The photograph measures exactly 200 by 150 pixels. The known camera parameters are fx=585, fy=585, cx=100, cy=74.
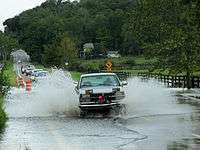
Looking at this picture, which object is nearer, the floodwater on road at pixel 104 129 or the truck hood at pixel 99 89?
the floodwater on road at pixel 104 129

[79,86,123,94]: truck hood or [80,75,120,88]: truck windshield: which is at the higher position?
[80,75,120,88]: truck windshield

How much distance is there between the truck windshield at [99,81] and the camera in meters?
23.5

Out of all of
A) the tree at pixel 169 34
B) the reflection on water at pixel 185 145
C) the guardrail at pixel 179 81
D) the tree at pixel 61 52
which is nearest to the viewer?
the reflection on water at pixel 185 145

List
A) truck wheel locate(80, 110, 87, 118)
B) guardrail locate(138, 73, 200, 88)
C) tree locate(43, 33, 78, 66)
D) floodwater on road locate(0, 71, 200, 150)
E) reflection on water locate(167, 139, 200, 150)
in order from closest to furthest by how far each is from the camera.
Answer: reflection on water locate(167, 139, 200, 150) < floodwater on road locate(0, 71, 200, 150) < truck wheel locate(80, 110, 87, 118) < guardrail locate(138, 73, 200, 88) < tree locate(43, 33, 78, 66)

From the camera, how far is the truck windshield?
23.5 metres

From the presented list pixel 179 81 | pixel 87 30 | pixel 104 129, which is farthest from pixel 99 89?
pixel 87 30

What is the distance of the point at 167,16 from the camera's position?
4659 centimetres

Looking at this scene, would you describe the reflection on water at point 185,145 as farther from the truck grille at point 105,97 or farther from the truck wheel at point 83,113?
the truck grille at point 105,97

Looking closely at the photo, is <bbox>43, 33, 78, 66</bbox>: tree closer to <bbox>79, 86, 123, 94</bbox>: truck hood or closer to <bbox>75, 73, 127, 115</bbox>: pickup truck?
<bbox>75, 73, 127, 115</bbox>: pickup truck

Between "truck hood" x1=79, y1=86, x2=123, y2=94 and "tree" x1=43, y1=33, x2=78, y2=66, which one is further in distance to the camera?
"tree" x1=43, y1=33, x2=78, y2=66

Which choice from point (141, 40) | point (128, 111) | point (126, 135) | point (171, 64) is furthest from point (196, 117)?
point (141, 40)

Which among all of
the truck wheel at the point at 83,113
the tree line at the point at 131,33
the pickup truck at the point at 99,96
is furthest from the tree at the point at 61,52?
the pickup truck at the point at 99,96

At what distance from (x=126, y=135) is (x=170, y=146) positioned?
252cm

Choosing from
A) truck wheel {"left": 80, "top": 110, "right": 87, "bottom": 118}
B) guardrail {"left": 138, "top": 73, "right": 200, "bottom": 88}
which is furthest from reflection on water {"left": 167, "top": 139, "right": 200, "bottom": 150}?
guardrail {"left": 138, "top": 73, "right": 200, "bottom": 88}
